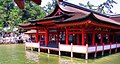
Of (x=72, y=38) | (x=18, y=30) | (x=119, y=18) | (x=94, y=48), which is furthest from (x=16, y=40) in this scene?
(x=94, y=48)

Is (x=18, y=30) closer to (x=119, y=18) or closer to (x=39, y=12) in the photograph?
(x=39, y=12)

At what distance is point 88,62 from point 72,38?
21.5ft

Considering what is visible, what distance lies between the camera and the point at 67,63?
12.0 metres

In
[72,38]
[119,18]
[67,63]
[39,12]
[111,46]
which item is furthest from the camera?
[39,12]

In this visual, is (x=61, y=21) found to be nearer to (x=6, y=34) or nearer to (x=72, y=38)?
(x=72, y=38)

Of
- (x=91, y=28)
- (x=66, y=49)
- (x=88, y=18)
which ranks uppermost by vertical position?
(x=88, y=18)

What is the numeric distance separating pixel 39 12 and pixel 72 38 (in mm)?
21924

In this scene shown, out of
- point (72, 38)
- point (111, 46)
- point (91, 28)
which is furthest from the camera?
point (72, 38)

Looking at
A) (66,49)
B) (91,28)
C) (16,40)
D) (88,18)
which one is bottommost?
(16,40)

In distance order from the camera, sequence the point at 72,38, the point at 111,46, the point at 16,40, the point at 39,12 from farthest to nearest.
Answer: the point at 39,12
the point at 16,40
the point at 72,38
the point at 111,46

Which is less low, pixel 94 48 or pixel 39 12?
pixel 39 12

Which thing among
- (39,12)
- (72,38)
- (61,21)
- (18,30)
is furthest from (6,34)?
(61,21)

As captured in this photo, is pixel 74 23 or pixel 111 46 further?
pixel 111 46

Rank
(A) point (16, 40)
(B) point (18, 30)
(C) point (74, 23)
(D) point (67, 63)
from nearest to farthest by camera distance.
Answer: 1. (D) point (67, 63)
2. (C) point (74, 23)
3. (A) point (16, 40)
4. (B) point (18, 30)
